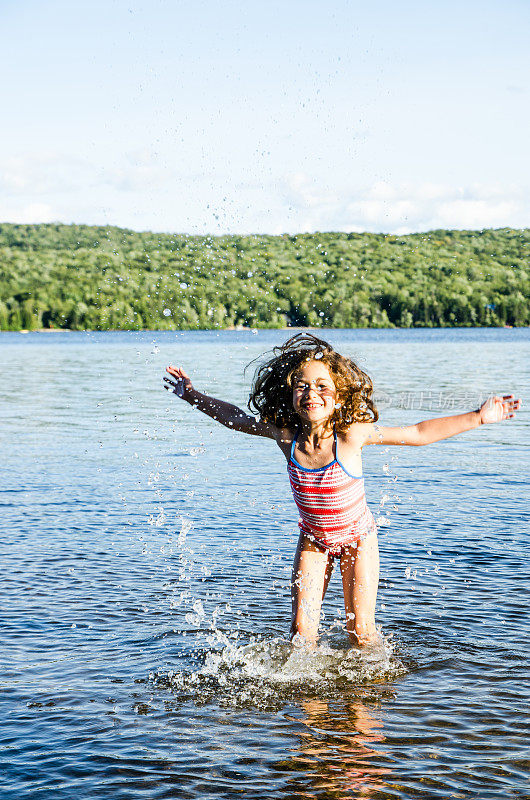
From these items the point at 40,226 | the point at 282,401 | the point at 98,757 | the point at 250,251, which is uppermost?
the point at 40,226

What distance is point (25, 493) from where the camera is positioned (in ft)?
45.7

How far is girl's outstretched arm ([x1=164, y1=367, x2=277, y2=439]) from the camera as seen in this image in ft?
21.0

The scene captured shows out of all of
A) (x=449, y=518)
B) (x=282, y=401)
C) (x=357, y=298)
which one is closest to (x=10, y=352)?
(x=357, y=298)

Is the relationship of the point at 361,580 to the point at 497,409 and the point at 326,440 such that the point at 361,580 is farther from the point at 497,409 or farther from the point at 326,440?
the point at 497,409

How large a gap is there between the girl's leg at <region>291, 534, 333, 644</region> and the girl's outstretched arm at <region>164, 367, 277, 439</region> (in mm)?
847

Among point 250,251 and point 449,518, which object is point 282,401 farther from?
point 250,251

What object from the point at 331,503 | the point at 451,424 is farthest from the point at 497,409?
the point at 331,503

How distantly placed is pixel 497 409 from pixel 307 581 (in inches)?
72.9

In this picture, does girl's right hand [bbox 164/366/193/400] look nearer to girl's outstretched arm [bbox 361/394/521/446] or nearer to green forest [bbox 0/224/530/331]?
girl's outstretched arm [bbox 361/394/521/446]

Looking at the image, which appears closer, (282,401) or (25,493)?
(282,401)

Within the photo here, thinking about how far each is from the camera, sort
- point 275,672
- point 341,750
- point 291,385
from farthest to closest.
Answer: point 275,672, point 291,385, point 341,750

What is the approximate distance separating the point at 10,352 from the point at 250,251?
52093 millimetres

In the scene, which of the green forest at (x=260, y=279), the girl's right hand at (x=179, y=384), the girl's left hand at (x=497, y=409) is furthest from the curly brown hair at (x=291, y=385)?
the green forest at (x=260, y=279)

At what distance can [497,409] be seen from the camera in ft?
19.4
